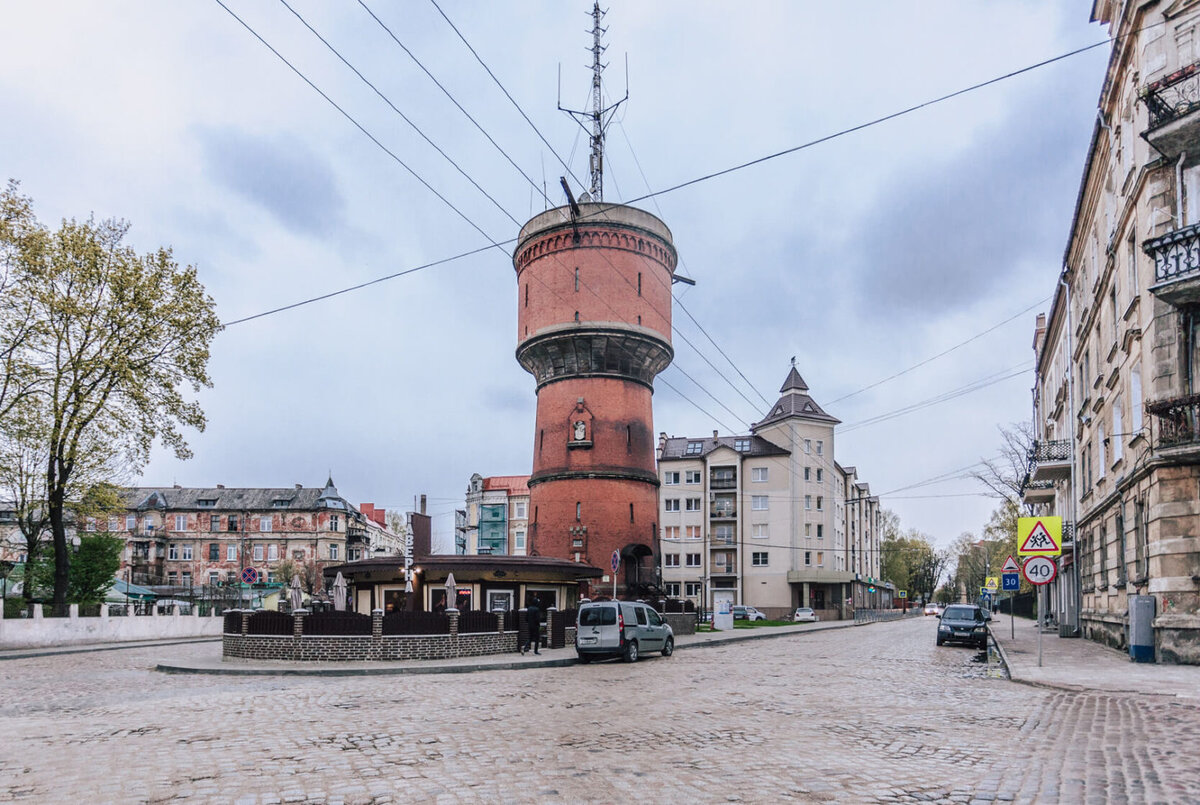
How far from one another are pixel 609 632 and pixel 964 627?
13.6m

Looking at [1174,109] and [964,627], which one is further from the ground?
[1174,109]

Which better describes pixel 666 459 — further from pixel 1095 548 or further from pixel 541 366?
pixel 1095 548

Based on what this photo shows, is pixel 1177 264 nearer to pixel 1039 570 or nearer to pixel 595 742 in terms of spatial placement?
pixel 1039 570

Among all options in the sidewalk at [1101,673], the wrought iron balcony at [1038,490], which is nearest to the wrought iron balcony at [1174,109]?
the sidewalk at [1101,673]

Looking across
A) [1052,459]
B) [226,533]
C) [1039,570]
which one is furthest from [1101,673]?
[226,533]

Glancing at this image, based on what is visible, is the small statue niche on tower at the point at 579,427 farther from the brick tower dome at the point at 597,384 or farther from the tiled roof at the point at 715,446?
the tiled roof at the point at 715,446

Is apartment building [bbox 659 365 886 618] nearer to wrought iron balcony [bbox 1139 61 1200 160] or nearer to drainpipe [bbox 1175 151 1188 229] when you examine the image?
drainpipe [bbox 1175 151 1188 229]

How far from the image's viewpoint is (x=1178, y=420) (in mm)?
18484

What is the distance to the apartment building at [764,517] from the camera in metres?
73.9

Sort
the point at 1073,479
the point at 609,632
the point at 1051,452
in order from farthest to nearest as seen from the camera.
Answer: the point at 1051,452 → the point at 1073,479 → the point at 609,632

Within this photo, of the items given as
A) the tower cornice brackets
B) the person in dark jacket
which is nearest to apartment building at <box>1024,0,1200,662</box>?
the person in dark jacket

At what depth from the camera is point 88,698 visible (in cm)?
1523

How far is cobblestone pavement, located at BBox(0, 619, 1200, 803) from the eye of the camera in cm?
757

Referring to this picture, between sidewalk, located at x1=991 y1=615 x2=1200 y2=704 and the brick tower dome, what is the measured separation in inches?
764
